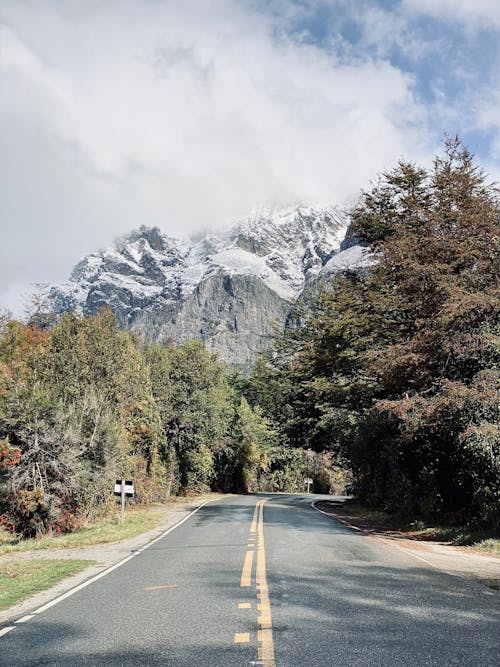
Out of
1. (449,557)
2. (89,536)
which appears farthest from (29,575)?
(449,557)

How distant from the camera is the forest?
15820 mm

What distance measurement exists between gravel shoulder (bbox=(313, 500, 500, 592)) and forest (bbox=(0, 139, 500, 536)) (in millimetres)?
1922

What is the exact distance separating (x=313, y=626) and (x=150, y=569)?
5.44 metres

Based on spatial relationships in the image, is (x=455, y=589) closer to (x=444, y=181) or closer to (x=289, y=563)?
(x=289, y=563)

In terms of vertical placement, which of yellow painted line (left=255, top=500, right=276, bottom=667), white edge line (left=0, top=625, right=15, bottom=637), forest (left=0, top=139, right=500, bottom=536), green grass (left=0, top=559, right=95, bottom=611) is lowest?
green grass (left=0, top=559, right=95, bottom=611)

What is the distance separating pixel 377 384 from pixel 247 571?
14.0 metres

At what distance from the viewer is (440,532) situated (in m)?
16.7

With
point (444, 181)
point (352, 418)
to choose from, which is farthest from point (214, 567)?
point (352, 418)

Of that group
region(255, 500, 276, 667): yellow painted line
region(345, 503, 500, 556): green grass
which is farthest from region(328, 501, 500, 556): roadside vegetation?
region(255, 500, 276, 667): yellow painted line

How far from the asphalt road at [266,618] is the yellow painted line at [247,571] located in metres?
0.02

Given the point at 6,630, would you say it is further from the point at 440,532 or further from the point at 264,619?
the point at 440,532

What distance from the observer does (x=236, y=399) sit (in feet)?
188

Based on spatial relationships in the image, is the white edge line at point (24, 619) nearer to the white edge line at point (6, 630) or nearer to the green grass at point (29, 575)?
the white edge line at point (6, 630)

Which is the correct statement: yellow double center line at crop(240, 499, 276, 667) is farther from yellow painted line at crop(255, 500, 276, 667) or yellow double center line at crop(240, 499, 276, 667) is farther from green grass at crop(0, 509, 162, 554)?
green grass at crop(0, 509, 162, 554)
